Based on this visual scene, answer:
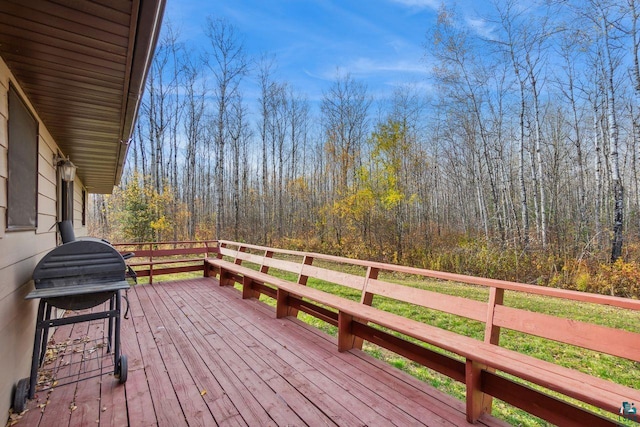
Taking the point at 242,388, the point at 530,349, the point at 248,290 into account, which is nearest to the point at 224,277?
the point at 248,290

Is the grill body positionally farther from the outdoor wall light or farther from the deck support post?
the outdoor wall light

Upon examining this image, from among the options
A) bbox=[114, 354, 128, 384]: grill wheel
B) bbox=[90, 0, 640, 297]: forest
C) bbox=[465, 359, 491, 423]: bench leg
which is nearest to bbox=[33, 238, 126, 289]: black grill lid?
bbox=[114, 354, 128, 384]: grill wheel

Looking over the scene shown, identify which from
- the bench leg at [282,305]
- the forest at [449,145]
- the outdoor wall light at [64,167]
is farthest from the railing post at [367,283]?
the forest at [449,145]

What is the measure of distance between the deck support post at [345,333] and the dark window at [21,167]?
2.65m

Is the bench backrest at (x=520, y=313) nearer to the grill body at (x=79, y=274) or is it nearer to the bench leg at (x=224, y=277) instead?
the grill body at (x=79, y=274)

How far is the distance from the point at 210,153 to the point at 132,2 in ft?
69.8

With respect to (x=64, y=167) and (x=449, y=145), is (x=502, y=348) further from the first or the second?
(x=449, y=145)

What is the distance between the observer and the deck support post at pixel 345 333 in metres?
2.81

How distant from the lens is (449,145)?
15.2m

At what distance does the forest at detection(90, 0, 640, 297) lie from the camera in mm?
7922

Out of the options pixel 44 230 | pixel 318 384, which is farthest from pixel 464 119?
pixel 44 230

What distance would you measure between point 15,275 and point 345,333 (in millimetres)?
2700

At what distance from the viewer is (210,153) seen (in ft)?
69.5

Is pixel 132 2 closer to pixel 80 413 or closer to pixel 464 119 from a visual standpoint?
pixel 80 413
